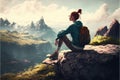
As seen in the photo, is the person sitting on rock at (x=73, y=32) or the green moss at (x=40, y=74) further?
the green moss at (x=40, y=74)

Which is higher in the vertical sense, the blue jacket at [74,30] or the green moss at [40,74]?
the blue jacket at [74,30]

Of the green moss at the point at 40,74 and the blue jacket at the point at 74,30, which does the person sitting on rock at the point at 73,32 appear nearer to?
the blue jacket at the point at 74,30

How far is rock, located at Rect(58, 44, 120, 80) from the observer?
47.8ft

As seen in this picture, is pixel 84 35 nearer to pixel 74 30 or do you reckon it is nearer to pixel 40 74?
pixel 74 30

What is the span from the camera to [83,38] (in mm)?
14695

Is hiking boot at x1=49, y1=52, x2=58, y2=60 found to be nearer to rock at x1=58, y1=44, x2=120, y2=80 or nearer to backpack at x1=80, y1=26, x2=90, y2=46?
rock at x1=58, y1=44, x2=120, y2=80

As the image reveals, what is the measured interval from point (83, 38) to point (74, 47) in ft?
2.85

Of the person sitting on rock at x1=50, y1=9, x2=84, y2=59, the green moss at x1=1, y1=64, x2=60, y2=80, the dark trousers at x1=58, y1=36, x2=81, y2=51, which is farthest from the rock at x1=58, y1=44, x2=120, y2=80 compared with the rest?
the green moss at x1=1, y1=64, x2=60, y2=80

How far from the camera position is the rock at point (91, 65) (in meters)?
14.6

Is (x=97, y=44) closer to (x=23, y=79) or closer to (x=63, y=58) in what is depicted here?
(x=63, y=58)

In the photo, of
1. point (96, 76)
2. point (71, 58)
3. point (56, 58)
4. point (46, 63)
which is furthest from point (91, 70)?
point (46, 63)

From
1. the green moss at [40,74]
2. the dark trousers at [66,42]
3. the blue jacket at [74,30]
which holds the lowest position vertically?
the green moss at [40,74]

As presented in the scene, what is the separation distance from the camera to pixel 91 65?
14555mm

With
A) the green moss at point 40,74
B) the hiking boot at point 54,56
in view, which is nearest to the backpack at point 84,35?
the hiking boot at point 54,56
